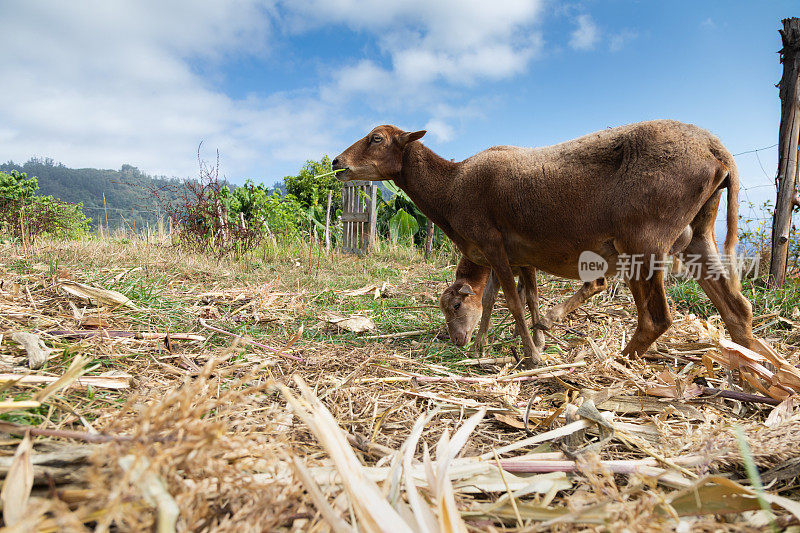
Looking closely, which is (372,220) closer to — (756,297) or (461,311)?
(461,311)

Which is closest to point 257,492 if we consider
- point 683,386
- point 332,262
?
point 683,386

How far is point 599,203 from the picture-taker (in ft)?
9.40

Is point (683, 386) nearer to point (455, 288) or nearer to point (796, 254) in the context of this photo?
point (455, 288)

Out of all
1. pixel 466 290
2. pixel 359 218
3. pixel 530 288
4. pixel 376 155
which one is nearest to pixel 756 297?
pixel 530 288

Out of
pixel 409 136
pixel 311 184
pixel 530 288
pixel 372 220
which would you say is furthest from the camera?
pixel 311 184

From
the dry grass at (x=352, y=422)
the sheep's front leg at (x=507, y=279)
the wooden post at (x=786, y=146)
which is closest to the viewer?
the dry grass at (x=352, y=422)

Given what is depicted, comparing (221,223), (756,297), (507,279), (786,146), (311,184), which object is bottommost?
(756,297)

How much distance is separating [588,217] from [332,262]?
6.91 m

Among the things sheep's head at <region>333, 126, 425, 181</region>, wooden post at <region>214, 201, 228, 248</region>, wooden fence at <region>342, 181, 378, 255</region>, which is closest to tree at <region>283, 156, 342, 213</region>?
wooden fence at <region>342, 181, 378, 255</region>

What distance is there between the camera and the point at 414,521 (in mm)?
1030

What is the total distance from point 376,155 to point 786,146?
496 centimetres

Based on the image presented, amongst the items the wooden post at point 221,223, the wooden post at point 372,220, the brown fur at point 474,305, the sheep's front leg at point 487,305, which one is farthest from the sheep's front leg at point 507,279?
the wooden post at point 372,220

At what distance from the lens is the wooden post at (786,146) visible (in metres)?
4.88

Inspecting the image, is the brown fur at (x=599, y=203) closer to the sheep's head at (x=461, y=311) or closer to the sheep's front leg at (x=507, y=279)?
the sheep's front leg at (x=507, y=279)
